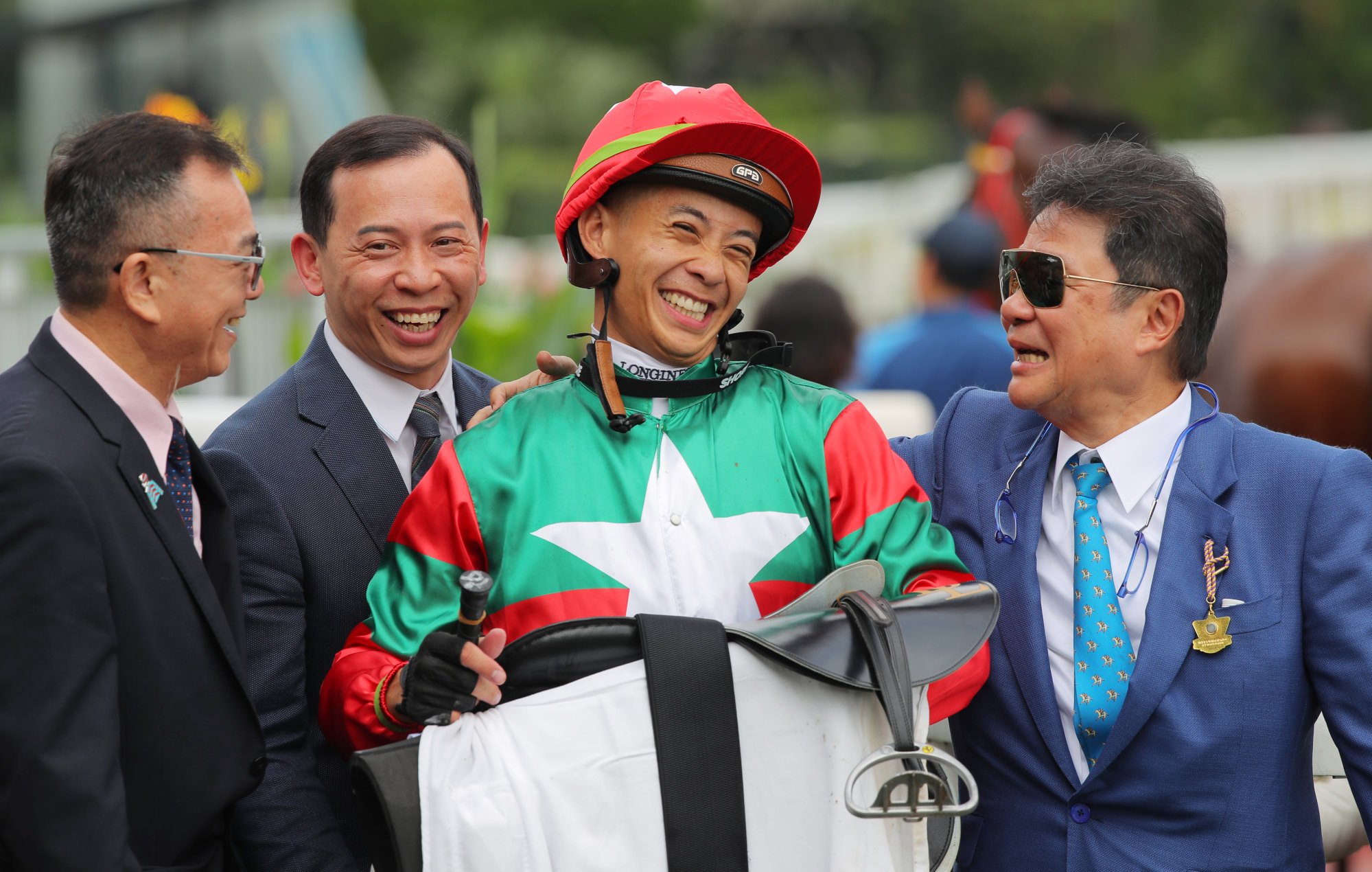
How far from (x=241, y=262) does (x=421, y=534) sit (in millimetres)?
561

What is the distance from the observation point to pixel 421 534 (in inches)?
91.7

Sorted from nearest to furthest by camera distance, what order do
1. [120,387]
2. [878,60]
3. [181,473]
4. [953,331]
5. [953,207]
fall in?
[120,387] < [181,473] < [953,331] < [953,207] < [878,60]

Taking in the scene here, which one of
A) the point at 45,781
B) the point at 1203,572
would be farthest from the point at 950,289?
the point at 45,781

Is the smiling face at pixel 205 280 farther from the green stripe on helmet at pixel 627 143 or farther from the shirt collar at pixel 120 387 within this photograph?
the green stripe on helmet at pixel 627 143

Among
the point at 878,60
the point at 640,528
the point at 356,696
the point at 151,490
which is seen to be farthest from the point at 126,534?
the point at 878,60

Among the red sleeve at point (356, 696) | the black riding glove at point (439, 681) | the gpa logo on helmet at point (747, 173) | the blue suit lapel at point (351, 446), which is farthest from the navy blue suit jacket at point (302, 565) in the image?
the gpa logo on helmet at point (747, 173)

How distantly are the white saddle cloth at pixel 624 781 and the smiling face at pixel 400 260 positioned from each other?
983 millimetres

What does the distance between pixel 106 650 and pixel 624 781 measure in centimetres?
78

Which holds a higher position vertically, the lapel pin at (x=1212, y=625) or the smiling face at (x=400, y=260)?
the smiling face at (x=400, y=260)

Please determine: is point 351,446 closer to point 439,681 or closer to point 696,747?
point 439,681

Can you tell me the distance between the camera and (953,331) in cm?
595

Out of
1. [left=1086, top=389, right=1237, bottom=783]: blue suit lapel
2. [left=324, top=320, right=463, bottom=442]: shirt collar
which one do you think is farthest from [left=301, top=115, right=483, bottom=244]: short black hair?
[left=1086, top=389, right=1237, bottom=783]: blue suit lapel

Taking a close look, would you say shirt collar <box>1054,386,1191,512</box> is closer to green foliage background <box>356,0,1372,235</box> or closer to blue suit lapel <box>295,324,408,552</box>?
blue suit lapel <box>295,324,408,552</box>

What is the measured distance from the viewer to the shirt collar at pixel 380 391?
2.83 meters
